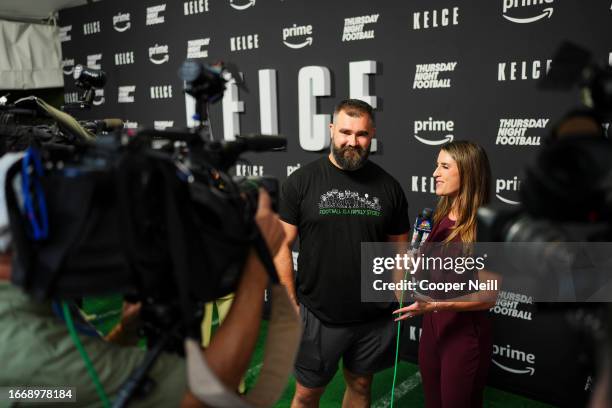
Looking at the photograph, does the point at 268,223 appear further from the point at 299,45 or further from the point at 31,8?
the point at 31,8

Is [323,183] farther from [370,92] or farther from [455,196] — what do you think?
[370,92]

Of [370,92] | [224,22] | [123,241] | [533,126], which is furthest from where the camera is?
[224,22]

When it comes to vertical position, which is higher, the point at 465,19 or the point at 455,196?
the point at 465,19

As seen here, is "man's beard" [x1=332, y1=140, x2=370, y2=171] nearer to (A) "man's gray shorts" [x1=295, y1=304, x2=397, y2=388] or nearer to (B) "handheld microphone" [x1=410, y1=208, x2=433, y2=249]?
(B) "handheld microphone" [x1=410, y1=208, x2=433, y2=249]

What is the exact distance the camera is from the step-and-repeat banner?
247 centimetres

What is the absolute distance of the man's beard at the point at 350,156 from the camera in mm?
2197

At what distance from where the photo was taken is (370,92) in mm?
3076

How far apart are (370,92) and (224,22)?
4.74ft

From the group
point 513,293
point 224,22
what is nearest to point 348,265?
point 513,293

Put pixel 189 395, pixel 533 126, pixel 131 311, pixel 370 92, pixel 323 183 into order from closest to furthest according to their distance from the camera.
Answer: pixel 189 395 → pixel 131 311 → pixel 323 183 → pixel 533 126 → pixel 370 92

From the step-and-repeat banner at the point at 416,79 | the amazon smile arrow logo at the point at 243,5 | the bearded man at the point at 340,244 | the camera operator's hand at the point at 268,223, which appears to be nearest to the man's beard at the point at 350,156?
the bearded man at the point at 340,244

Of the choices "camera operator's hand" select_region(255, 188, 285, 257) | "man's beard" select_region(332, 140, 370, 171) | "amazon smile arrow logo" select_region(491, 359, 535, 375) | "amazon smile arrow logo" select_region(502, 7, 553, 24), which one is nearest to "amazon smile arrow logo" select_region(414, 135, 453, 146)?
"amazon smile arrow logo" select_region(502, 7, 553, 24)

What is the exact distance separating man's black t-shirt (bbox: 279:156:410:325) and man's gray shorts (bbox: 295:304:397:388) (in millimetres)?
50

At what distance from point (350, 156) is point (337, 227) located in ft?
1.08
